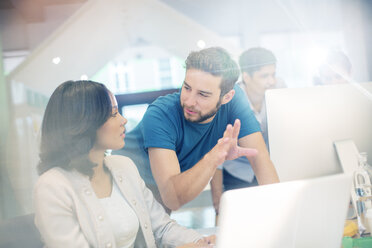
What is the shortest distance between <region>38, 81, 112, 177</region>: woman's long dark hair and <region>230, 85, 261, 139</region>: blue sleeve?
583 millimetres

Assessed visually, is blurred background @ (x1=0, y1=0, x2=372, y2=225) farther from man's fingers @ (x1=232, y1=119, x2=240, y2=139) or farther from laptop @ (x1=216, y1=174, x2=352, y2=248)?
laptop @ (x1=216, y1=174, x2=352, y2=248)

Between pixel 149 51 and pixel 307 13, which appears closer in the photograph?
pixel 149 51

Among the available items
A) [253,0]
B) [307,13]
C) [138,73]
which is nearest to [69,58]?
[138,73]

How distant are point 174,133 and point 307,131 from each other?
0.52 metres

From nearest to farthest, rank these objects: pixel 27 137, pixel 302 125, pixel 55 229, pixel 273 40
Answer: pixel 55 229 < pixel 302 125 < pixel 27 137 < pixel 273 40

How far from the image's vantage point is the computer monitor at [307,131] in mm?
1427

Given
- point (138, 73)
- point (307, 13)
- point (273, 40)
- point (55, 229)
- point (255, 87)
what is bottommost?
point (55, 229)

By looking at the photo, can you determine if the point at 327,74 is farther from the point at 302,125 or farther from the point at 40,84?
the point at 40,84

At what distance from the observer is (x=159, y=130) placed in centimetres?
157

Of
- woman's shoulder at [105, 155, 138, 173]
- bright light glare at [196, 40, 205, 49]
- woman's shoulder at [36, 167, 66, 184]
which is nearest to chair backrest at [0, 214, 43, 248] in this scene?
woman's shoulder at [36, 167, 66, 184]

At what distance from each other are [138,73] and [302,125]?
0.75 m

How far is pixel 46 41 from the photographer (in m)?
1.67

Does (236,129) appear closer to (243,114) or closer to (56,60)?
(243,114)

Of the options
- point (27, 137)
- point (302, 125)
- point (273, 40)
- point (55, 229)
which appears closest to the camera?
point (55, 229)
